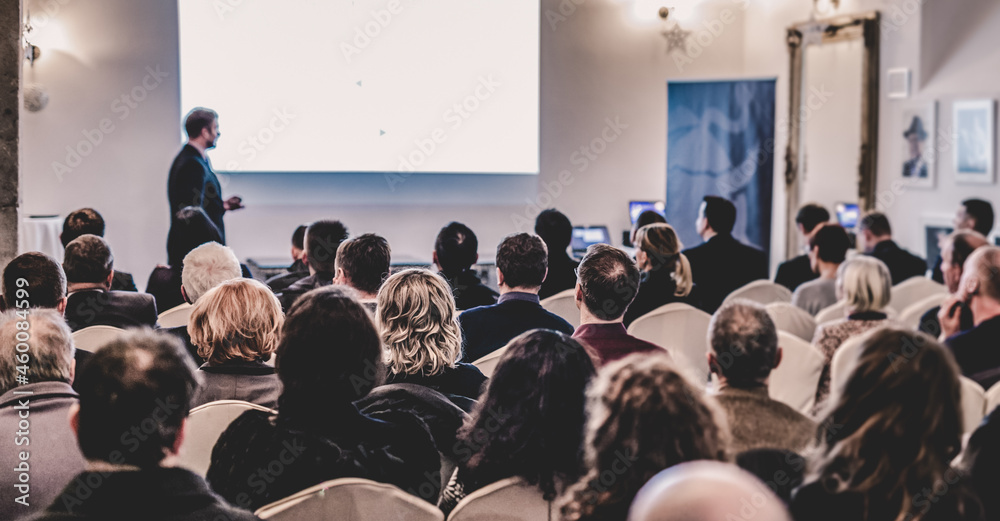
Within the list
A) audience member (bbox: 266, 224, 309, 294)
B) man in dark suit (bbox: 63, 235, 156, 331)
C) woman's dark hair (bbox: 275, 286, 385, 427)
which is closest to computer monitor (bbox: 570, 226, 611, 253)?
audience member (bbox: 266, 224, 309, 294)

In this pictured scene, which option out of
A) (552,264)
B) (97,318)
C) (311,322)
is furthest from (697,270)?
(311,322)

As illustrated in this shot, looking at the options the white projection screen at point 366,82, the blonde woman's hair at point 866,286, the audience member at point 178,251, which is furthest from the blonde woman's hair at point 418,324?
the white projection screen at point 366,82

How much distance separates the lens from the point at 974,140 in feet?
22.3

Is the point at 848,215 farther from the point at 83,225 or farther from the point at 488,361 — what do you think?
the point at 83,225

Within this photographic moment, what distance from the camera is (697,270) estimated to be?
5.11 m

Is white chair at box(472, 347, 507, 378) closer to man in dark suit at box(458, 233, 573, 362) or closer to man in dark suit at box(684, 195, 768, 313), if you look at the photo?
man in dark suit at box(458, 233, 573, 362)

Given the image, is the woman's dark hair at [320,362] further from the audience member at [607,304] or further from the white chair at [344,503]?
the audience member at [607,304]

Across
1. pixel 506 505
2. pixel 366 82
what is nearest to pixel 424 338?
pixel 506 505

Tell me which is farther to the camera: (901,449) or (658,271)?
(658,271)

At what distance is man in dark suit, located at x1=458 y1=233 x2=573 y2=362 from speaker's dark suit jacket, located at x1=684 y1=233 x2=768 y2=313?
1913mm

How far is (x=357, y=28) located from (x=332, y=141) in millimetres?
956

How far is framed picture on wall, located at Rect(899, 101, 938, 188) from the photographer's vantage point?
713 centimetres

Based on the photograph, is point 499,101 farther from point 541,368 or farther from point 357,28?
point 541,368

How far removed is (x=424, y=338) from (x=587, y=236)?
5808mm
